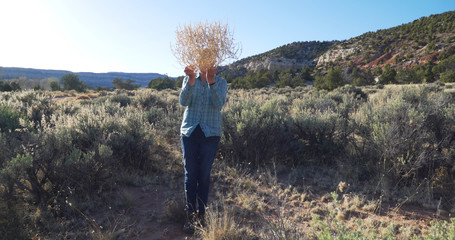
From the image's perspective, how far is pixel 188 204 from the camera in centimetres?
295

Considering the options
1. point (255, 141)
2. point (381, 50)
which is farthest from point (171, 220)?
point (381, 50)

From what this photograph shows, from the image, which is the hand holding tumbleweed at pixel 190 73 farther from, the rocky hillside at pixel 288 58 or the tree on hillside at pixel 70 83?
the rocky hillside at pixel 288 58

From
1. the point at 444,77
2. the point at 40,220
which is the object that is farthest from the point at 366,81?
the point at 40,220

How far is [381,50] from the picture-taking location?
164 feet

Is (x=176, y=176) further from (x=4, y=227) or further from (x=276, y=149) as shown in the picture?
(x=4, y=227)

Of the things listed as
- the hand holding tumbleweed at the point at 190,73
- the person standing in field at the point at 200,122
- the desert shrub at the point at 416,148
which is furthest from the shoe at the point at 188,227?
the desert shrub at the point at 416,148

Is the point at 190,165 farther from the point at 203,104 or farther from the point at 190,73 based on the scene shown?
the point at 190,73

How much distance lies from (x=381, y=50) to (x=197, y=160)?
59321 mm

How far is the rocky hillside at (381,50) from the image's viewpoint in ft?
130

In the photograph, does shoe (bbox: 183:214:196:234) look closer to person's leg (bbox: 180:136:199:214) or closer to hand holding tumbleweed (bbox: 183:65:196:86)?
person's leg (bbox: 180:136:199:214)

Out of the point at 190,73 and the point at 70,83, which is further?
the point at 70,83

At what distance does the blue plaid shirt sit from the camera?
2.71m

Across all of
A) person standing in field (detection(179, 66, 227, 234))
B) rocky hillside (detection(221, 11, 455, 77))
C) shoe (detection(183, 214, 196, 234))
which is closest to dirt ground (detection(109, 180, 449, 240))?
shoe (detection(183, 214, 196, 234))

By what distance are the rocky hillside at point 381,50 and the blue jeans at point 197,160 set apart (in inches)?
1031
